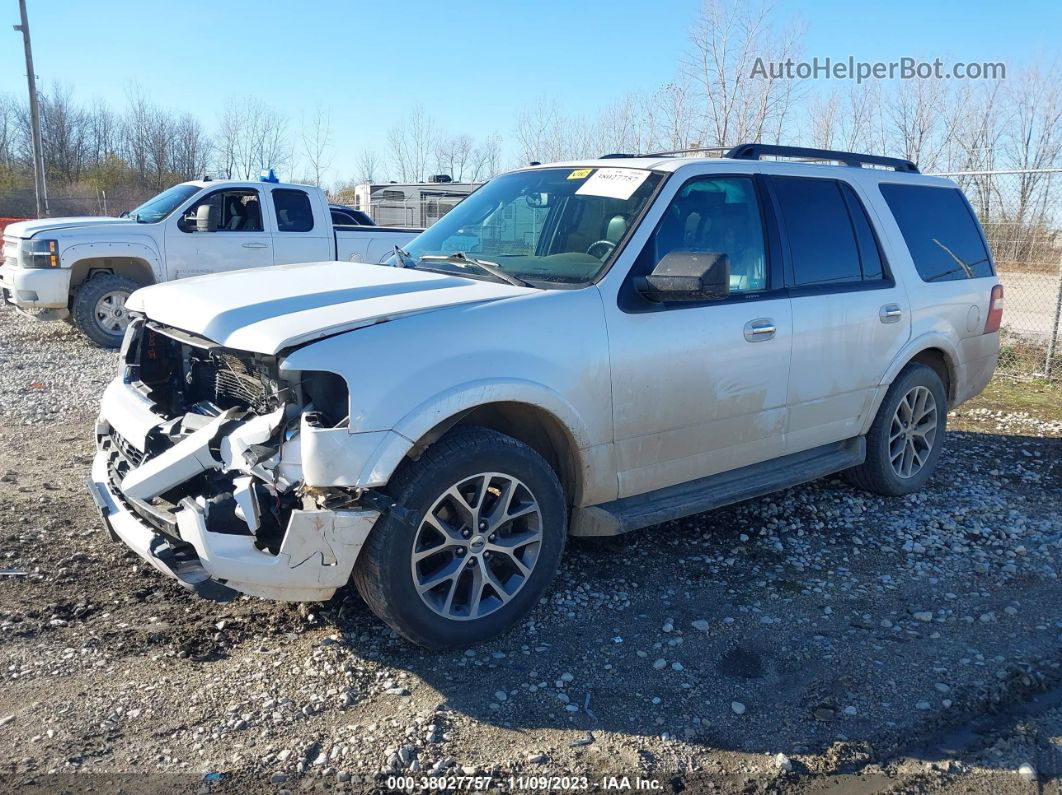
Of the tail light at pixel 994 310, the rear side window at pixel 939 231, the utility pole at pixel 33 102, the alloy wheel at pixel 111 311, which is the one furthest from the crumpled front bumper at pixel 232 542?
the utility pole at pixel 33 102

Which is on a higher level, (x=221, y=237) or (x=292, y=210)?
(x=292, y=210)

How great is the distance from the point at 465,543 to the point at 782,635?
1.49m

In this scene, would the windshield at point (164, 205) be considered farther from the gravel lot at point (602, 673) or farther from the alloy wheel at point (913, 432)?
the alloy wheel at point (913, 432)

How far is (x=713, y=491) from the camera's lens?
4312 millimetres

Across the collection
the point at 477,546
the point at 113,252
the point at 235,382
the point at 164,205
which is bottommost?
the point at 477,546

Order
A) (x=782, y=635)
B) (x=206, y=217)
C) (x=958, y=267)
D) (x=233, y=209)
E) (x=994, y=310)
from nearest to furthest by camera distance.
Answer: (x=782, y=635)
(x=958, y=267)
(x=994, y=310)
(x=206, y=217)
(x=233, y=209)

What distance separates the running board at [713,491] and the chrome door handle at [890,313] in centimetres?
75

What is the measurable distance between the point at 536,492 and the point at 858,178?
3097 millimetres

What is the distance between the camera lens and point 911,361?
549 cm

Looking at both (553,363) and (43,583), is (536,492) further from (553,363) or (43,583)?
(43,583)

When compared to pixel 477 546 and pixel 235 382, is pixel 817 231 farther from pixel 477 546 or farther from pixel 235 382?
pixel 235 382

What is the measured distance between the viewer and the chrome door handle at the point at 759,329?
4.25 metres

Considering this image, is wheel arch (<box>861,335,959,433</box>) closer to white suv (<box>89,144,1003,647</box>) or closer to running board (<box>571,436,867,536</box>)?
white suv (<box>89,144,1003,647</box>)

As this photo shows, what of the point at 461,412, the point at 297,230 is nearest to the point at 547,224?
the point at 461,412
